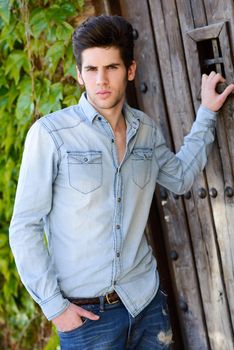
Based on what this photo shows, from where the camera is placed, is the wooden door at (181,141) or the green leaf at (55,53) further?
the green leaf at (55,53)

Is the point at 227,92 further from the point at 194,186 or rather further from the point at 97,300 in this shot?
the point at 97,300

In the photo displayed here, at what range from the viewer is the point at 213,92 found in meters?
2.79

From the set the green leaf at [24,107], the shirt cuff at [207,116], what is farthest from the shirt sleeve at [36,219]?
the green leaf at [24,107]

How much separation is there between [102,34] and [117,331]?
1.11 m

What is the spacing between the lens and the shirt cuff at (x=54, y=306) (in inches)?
94.6

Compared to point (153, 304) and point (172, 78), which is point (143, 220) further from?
point (172, 78)

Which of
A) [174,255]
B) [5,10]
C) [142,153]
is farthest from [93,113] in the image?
[5,10]

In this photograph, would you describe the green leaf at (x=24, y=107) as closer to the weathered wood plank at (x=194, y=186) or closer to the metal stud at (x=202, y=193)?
the weathered wood plank at (x=194, y=186)

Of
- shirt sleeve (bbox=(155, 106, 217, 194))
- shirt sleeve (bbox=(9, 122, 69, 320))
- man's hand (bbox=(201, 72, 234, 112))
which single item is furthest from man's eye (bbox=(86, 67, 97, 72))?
man's hand (bbox=(201, 72, 234, 112))

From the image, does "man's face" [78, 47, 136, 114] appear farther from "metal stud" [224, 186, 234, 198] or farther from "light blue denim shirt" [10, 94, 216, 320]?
"metal stud" [224, 186, 234, 198]

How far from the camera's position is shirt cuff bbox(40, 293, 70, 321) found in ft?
7.88

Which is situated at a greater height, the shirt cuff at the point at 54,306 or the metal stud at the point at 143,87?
the metal stud at the point at 143,87

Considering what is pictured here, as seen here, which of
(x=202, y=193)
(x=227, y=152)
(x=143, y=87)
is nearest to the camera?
(x=227, y=152)

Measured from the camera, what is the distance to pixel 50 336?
4.00m
